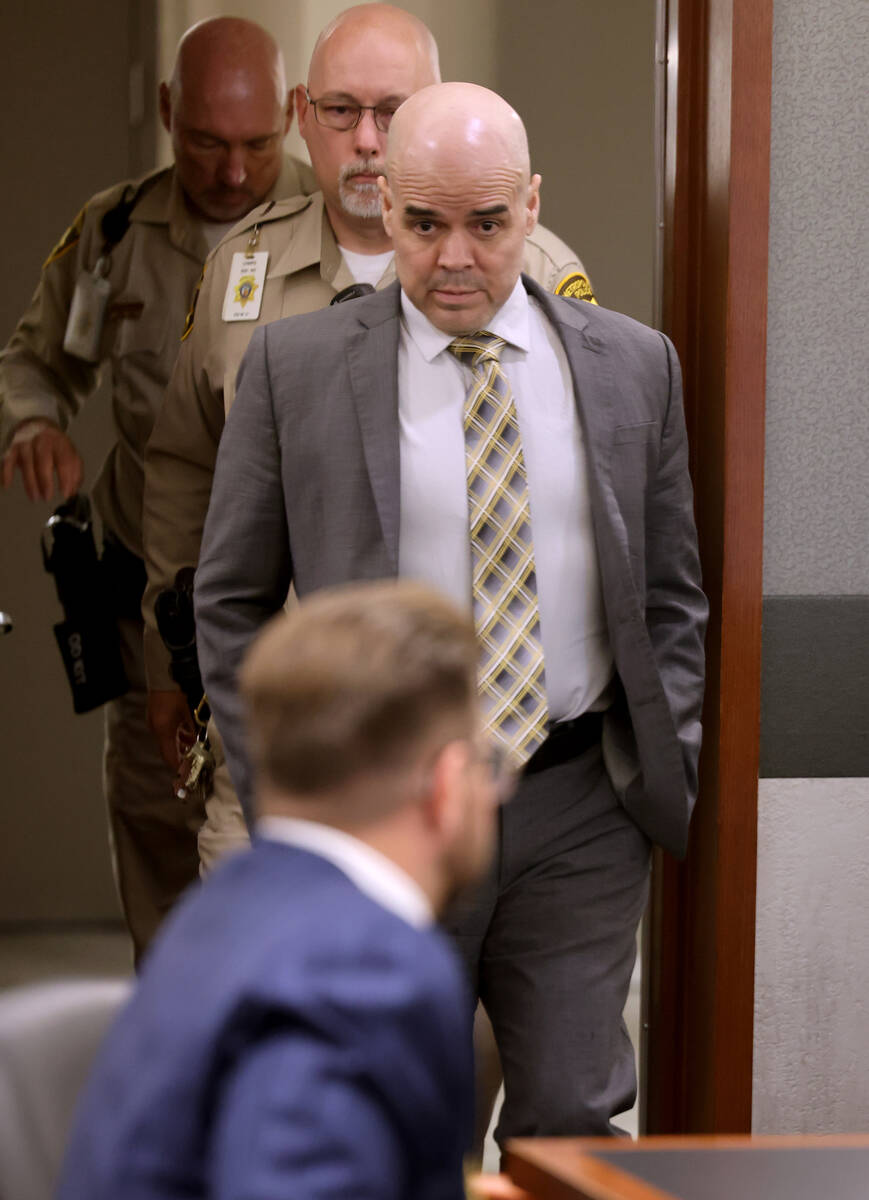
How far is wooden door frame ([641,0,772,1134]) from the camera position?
2500 millimetres

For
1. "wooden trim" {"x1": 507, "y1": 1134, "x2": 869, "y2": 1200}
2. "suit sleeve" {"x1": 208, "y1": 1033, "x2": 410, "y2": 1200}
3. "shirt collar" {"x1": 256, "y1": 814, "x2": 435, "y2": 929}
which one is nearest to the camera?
"suit sleeve" {"x1": 208, "y1": 1033, "x2": 410, "y2": 1200}

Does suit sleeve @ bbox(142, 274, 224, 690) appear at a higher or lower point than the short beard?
lower

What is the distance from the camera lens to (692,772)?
7.29ft

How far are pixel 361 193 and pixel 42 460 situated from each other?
0.89 metres

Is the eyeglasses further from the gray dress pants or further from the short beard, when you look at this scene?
the gray dress pants

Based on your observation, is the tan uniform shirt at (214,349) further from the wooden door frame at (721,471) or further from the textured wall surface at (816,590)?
the textured wall surface at (816,590)

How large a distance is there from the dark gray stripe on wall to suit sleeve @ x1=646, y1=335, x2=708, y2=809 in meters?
0.33

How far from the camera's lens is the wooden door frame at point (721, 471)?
2.50m

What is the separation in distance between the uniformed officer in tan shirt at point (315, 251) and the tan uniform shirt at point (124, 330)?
0.26m

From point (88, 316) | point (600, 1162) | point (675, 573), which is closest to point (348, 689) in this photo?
point (600, 1162)

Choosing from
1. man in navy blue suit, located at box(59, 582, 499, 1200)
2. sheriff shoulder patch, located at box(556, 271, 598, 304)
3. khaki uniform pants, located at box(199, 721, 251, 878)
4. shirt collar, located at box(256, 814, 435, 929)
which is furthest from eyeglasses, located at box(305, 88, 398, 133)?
shirt collar, located at box(256, 814, 435, 929)

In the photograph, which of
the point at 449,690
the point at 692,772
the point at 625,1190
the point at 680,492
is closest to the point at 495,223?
the point at 680,492

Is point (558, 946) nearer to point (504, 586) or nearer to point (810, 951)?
point (504, 586)

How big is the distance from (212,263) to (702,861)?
49.0 inches
